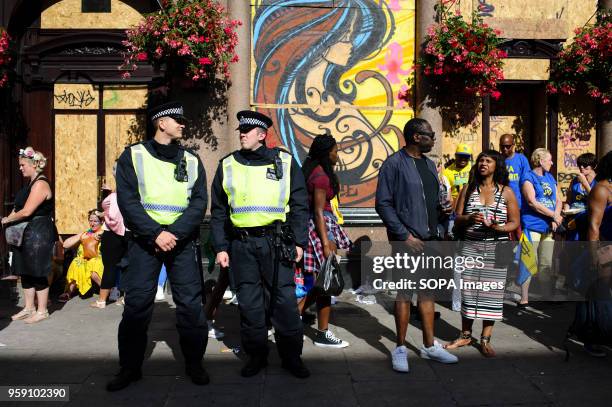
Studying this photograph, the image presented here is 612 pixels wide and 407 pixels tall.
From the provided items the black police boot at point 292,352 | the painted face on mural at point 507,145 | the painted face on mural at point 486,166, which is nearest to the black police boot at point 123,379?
the black police boot at point 292,352

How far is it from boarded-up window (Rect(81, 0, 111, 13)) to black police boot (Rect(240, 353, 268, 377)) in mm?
6382

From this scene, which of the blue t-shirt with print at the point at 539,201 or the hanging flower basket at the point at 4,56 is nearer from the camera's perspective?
the blue t-shirt with print at the point at 539,201

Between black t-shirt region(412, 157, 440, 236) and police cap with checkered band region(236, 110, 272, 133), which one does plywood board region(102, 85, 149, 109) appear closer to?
police cap with checkered band region(236, 110, 272, 133)

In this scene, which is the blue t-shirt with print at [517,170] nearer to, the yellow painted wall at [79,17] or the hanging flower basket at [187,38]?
the hanging flower basket at [187,38]

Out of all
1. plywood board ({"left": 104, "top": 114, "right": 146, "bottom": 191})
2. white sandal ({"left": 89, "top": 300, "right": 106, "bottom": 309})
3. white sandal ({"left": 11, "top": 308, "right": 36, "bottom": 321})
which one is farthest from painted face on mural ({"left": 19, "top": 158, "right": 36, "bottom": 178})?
plywood board ({"left": 104, "top": 114, "right": 146, "bottom": 191})

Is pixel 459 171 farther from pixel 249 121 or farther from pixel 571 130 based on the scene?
pixel 249 121

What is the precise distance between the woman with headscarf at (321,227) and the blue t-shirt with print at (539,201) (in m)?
2.73

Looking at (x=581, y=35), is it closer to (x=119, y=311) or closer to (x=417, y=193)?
(x=417, y=193)

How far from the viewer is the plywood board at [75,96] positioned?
31.1ft

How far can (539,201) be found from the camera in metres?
7.75

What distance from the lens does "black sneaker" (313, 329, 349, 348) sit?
19.4 ft

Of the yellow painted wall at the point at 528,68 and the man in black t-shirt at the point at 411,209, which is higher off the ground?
the yellow painted wall at the point at 528,68

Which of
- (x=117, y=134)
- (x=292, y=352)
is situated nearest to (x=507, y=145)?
(x=292, y=352)

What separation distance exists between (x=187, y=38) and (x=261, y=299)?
4.13 meters
